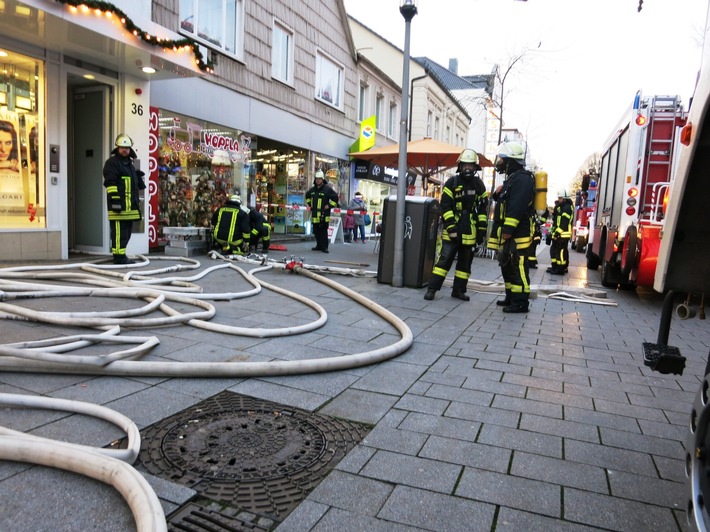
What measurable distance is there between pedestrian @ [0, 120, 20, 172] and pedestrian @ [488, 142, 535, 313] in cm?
707

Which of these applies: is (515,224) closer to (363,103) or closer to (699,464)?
(699,464)

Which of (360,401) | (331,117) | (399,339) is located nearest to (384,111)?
(331,117)

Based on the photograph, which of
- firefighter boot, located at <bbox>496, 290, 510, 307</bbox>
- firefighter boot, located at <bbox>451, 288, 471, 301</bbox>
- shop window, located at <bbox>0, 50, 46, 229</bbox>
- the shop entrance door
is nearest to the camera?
firefighter boot, located at <bbox>496, 290, 510, 307</bbox>

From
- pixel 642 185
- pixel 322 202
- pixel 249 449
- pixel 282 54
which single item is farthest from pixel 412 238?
pixel 282 54

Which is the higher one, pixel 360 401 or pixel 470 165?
pixel 470 165

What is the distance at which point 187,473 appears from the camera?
2.37m

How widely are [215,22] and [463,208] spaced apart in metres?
8.24

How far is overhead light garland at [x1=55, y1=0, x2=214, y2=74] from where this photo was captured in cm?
686

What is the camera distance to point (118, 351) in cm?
387

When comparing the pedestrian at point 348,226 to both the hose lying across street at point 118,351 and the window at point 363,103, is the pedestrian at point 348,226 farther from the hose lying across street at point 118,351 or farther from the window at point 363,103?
the hose lying across street at point 118,351

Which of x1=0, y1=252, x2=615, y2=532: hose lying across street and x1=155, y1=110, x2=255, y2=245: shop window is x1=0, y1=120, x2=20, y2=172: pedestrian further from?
x1=155, y1=110, x2=255, y2=245: shop window

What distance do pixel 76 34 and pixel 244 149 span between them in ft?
20.3

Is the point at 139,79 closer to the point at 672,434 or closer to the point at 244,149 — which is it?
the point at 244,149

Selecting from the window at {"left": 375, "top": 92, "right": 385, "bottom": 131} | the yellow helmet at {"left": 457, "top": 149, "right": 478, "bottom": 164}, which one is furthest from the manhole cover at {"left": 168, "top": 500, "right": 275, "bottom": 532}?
the window at {"left": 375, "top": 92, "right": 385, "bottom": 131}
